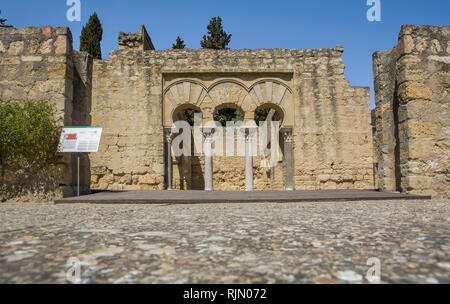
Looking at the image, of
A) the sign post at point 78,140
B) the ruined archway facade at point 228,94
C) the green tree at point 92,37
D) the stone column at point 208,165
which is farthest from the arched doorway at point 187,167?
the green tree at point 92,37

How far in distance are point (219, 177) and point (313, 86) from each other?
6438mm

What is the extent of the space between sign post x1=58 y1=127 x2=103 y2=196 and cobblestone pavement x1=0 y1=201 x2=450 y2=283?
3.12 meters

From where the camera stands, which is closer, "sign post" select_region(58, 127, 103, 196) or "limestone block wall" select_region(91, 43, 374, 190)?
"sign post" select_region(58, 127, 103, 196)

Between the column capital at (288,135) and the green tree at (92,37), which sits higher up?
the green tree at (92,37)

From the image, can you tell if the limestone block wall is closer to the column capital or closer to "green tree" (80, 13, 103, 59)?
the column capital

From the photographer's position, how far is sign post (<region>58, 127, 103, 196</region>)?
18.0 ft

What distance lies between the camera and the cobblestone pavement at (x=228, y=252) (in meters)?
1.27

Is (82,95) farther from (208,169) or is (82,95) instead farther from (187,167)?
(187,167)

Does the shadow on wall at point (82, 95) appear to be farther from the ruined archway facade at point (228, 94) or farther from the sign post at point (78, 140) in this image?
the ruined archway facade at point (228, 94)

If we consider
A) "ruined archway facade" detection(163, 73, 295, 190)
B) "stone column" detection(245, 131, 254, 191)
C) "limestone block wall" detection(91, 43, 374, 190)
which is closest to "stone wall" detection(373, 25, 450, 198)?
"limestone block wall" detection(91, 43, 374, 190)

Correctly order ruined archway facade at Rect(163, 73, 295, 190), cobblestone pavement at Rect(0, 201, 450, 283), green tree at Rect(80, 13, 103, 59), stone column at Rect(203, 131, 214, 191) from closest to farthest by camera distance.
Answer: cobblestone pavement at Rect(0, 201, 450, 283) → stone column at Rect(203, 131, 214, 191) → ruined archway facade at Rect(163, 73, 295, 190) → green tree at Rect(80, 13, 103, 59)

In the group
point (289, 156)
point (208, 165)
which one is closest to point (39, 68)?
point (208, 165)

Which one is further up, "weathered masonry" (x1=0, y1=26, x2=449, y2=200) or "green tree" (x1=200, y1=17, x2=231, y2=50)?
"green tree" (x1=200, y1=17, x2=231, y2=50)

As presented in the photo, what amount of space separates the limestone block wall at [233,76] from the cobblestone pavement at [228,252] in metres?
7.25
